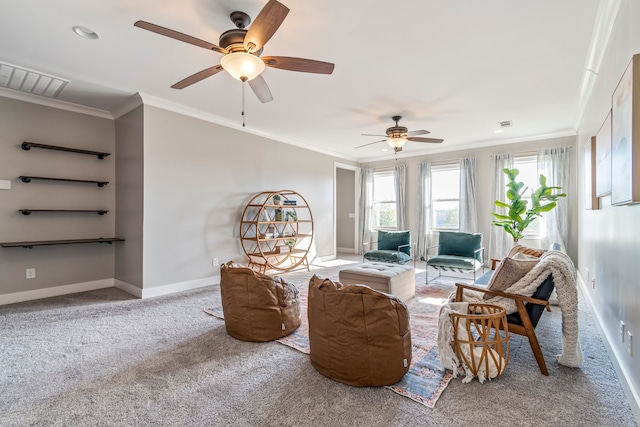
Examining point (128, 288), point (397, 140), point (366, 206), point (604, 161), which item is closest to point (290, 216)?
point (397, 140)

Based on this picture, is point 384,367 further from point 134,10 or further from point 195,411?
point 134,10

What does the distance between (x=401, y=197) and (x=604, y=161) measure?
4.77 m

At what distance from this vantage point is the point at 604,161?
8.04ft

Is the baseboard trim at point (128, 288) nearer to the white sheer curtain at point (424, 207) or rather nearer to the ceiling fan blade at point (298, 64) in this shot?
the ceiling fan blade at point (298, 64)

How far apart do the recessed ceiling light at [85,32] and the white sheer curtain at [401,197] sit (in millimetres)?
6059

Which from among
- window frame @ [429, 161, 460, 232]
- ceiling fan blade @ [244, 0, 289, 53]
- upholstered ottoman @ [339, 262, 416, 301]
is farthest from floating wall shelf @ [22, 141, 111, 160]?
window frame @ [429, 161, 460, 232]

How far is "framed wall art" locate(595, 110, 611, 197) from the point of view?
2268 millimetres

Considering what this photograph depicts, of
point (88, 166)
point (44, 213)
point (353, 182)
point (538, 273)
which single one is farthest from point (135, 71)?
point (353, 182)

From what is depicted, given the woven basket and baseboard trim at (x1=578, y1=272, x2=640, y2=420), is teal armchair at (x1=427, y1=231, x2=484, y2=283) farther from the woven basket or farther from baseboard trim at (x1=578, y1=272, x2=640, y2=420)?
the woven basket

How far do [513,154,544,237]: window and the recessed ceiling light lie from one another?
6.66 metres

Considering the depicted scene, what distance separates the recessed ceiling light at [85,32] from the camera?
97.7 inches

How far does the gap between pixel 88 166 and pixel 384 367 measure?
15.6 ft

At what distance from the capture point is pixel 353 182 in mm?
8305

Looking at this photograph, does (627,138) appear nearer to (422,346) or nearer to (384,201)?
(422,346)
